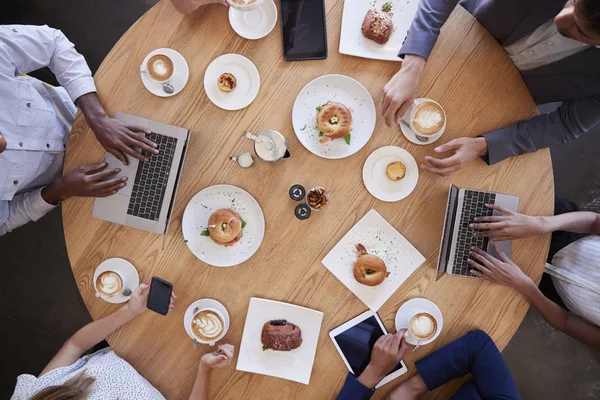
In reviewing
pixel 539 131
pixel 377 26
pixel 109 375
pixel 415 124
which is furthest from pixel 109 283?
pixel 539 131

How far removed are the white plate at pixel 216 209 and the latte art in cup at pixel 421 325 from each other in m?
0.71

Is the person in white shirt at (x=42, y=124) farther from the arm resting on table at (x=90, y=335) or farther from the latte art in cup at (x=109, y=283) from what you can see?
the arm resting on table at (x=90, y=335)

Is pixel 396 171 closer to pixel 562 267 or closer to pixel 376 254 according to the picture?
pixel 376 254

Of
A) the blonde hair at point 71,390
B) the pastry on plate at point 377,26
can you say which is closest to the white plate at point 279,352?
the blonde hair at point 71,390

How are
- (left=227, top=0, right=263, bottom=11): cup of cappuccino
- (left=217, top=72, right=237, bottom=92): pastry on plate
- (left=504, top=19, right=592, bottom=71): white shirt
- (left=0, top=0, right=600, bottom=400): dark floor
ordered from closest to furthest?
(left=504, top=19, right=592, bottom=71): white shirt, (left=227, top=0, right=263, bottom=11): cup of cappuccino, (left=217, top=72, right=237, bottom=92): pastry on plate, (left=0, top=0, right=600, bottom=400): dark floor

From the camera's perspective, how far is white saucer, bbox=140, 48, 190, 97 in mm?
1783

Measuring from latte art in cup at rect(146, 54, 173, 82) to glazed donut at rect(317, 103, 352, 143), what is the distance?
65 centimetres

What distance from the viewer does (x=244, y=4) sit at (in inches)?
66.5

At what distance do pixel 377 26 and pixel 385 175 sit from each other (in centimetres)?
61

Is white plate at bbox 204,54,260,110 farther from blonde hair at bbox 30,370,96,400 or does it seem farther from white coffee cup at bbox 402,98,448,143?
blonde hair at bbox 30,370,96,400

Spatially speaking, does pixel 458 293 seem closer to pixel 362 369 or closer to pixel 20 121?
pixel 362 369

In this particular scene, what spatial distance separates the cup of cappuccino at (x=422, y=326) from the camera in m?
1.75

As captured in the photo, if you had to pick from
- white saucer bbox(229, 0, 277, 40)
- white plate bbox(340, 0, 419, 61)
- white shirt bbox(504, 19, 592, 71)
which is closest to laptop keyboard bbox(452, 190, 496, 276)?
white shirt bbox(504, 19, 592, 71)

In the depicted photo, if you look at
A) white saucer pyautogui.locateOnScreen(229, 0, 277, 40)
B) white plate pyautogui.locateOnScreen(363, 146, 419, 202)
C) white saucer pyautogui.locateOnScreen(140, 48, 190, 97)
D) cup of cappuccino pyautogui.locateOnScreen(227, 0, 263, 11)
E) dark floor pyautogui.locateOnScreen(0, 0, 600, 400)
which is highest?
cup of cappuccino pyautogui.locateOnScreen(227, 0, 263, 11)
